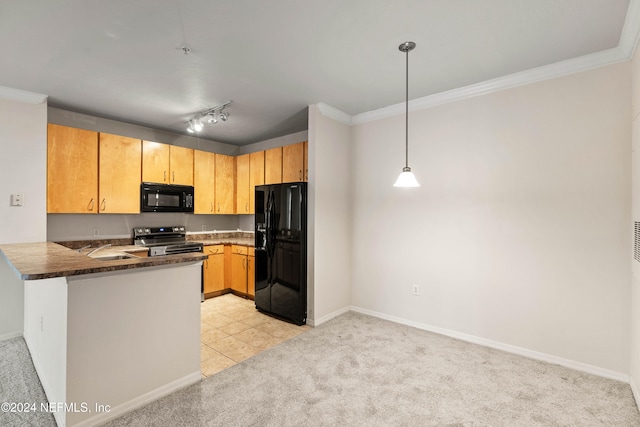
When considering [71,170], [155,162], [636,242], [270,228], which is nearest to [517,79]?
[636,242]

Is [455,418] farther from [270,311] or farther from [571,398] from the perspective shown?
[270,311]

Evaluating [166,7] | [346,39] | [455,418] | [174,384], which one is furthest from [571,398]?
[166,7]

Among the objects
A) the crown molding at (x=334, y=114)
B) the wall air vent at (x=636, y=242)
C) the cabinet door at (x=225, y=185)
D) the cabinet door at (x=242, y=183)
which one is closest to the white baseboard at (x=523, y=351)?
the wall air vent at (x=636, y=242)

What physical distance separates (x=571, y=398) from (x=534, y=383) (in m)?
0.23

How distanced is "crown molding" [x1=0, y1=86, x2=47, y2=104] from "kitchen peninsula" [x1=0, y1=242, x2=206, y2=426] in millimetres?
2019

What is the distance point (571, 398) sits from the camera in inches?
85.0

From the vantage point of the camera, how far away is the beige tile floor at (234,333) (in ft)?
9.07

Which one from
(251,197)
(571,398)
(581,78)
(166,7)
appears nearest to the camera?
(166,7)

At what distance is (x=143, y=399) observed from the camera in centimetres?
206

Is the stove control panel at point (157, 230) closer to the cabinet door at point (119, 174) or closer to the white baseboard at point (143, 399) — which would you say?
the cabinet door at point (119, 174)

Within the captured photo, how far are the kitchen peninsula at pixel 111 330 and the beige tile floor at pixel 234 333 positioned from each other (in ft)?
1.32

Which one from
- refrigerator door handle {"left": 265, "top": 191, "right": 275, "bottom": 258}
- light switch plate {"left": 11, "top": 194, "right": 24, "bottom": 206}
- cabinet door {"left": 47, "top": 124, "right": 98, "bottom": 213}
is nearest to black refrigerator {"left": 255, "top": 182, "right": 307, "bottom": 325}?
refrigerator door handle {"left": 265, "top": 191, "right": 275, "bottom": 258}

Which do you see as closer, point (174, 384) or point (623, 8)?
point (623, 8)

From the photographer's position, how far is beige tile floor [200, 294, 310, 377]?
2766 millimetres
